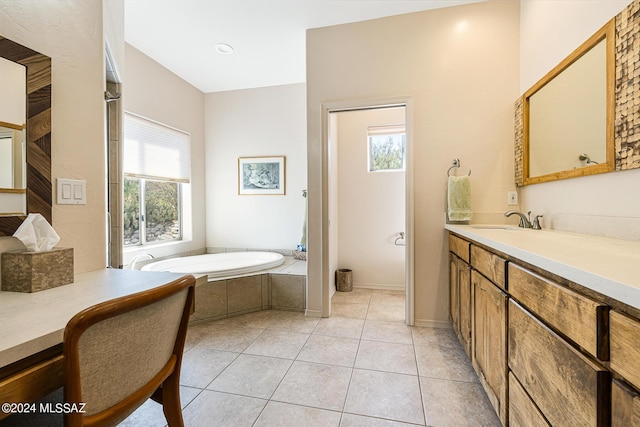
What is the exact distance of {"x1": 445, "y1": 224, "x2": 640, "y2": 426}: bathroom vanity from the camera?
0.56 m

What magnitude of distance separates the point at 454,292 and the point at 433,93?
171 cm

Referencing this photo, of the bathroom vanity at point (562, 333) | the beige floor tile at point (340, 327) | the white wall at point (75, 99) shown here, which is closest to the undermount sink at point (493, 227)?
the bathroom vanity at point (562, 333)

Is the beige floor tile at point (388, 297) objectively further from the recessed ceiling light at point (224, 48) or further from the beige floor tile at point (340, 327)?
the recessed ceiling light at point (224, 48)

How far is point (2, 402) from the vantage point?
1.71ft

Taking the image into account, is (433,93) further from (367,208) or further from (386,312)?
(386,312)

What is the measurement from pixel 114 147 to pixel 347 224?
2.61 m

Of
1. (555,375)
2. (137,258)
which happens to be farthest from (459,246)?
(137,258)

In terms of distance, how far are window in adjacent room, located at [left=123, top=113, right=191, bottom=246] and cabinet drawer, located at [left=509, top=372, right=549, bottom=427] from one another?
3.52m

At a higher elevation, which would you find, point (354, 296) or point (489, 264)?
point (489, 264)

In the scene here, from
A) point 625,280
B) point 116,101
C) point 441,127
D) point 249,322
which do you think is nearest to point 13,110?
point 116,101

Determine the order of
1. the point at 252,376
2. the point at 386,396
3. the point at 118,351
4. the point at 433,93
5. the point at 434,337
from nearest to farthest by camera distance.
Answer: the point at 118,351 < the point at 386,396 < the point at 252,376 < the point at 434,337 < the point at 433,93

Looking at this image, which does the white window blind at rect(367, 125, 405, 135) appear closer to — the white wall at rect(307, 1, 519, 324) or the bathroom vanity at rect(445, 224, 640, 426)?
the white wall at rect(307, 1, 519, 324)

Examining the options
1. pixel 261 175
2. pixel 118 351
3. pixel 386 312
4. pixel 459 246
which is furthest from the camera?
pixel 261 175

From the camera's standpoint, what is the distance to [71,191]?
3.91ft
